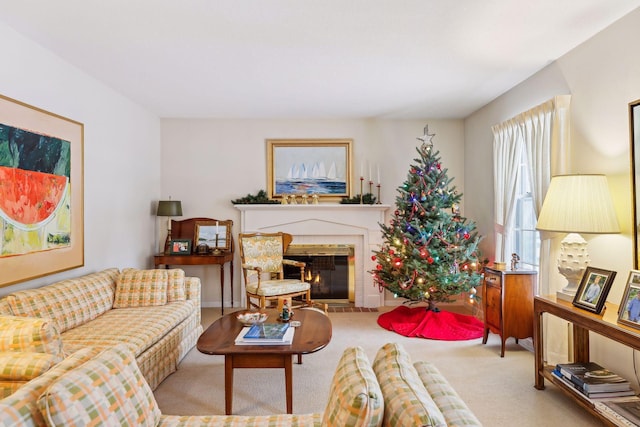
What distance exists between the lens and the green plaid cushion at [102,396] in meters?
1.13

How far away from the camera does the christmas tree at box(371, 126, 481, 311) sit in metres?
4.02

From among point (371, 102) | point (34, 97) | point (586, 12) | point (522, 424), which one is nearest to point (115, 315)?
point (34, 97)

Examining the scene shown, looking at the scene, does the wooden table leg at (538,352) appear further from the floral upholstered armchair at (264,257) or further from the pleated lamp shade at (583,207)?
the floral upholstered armchair at (264,257)

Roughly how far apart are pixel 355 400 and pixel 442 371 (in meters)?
2.41

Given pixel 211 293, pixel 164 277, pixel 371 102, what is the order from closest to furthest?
1. pixel 164 277
2. pixel 371 102
3. pixel 211 293

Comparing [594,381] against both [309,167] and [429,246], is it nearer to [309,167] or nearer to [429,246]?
[429,246]

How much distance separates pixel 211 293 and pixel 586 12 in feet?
16.3

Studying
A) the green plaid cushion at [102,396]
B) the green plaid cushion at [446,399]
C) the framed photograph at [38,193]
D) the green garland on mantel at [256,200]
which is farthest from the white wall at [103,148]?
the green plaid cushion at [446,399]

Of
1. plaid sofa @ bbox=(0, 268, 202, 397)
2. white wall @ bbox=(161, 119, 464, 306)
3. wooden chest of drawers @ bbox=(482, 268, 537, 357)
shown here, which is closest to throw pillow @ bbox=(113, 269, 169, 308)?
plaid sofa @ bbox=(0, 268, 202, 397)

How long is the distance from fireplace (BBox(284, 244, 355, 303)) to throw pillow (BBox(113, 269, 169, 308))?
2.00 meters

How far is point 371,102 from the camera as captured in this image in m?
4.46

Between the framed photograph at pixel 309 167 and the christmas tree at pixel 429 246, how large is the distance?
3.99ft

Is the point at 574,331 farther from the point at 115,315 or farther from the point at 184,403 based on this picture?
the point at 115,315

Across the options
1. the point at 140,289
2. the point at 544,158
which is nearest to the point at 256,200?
the point at 140,289
